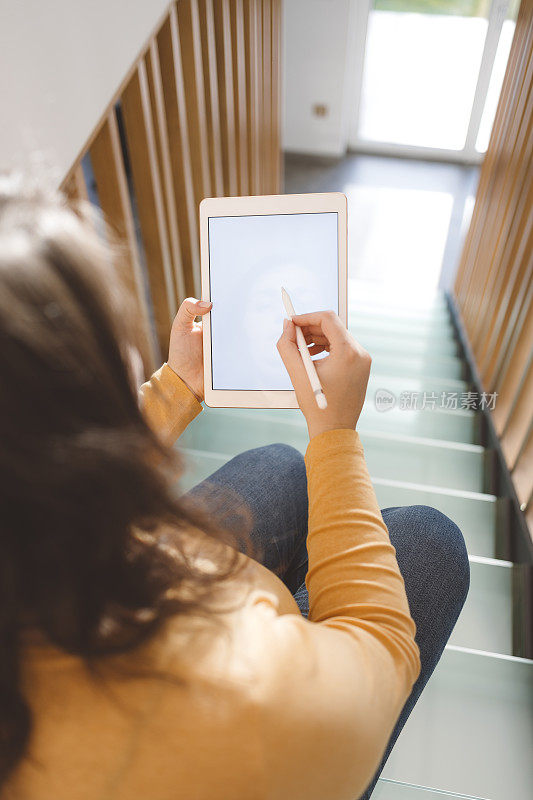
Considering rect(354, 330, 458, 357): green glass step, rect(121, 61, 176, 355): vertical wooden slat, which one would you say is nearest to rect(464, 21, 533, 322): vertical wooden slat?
rect(354, 330, 458, 357): green glass step

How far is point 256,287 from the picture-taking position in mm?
1100

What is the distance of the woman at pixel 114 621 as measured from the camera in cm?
38

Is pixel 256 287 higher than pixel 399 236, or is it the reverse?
pixel 256 287

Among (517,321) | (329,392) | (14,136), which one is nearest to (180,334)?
(329,392)

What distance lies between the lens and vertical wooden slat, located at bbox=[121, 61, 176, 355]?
1.78 metres

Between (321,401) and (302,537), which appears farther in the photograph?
(302,537)

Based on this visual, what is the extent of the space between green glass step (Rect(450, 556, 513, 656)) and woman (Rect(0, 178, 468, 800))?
938mm

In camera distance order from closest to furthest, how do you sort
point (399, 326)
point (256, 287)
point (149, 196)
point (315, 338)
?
1. point (315, 338)
2. point (256, 287)
3. point (149, 196)
4. point (399, 326)

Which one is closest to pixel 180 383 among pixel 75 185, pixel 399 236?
pixel 75 185

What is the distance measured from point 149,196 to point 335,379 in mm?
1506

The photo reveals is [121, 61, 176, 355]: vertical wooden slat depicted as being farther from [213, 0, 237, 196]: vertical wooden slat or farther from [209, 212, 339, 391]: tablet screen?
[209, 212, 339, 391]: tablet screen

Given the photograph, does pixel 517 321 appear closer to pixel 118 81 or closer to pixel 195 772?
pixel 118 81

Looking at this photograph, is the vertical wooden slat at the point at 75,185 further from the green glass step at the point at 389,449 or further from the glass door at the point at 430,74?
the glass door at the point at 430,74

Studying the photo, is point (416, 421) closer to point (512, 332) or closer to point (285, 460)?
point (512, 332)
